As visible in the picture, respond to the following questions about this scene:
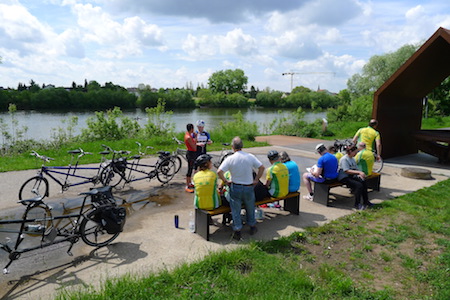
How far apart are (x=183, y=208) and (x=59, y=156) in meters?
6.90

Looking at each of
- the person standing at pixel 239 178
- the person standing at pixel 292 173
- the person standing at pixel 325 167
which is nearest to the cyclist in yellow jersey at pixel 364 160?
the person standing at pixel 325 167

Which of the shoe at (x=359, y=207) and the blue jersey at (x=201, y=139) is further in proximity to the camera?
the blue jersey at (x=201, y=139)

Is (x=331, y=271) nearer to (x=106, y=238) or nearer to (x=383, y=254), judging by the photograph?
(x=383, y=254)

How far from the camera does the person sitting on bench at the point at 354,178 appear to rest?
6586mm

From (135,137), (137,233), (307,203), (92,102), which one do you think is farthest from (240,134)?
(92,102)

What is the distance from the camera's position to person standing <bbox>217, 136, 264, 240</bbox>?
4.93 m

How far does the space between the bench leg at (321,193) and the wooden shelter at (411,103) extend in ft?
18.9

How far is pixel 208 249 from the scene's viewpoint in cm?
468

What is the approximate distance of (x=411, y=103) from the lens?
12.6 metres

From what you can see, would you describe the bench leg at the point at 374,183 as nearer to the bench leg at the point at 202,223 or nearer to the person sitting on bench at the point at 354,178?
the person sitting on bench at the point at 354,178

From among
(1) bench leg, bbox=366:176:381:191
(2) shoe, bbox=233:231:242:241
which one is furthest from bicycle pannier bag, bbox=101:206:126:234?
(1) bench leg, bbox=366:176:381:191

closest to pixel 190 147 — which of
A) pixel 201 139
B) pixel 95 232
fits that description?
pixel 201 139

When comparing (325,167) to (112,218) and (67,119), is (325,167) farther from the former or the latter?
(67,119)

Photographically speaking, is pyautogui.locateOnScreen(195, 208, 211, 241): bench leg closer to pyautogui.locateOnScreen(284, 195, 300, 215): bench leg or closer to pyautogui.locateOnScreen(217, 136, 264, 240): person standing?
pyautogui.locateOnScreen(217, 136, 264, 240): person standing
